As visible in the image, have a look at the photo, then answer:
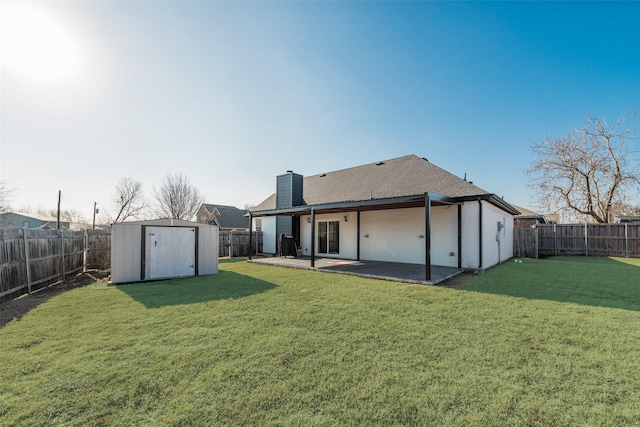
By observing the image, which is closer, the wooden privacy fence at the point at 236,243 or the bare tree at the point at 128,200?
the wooden privacy fence at the point at 236,243

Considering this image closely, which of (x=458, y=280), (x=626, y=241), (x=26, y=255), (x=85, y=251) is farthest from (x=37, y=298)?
(x=626, y=241)

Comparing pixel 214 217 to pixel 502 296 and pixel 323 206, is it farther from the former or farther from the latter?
pixel 502 296

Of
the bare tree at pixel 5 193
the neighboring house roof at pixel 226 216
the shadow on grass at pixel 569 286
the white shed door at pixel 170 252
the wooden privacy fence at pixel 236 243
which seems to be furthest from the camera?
the neighboring house roof at pixel 226 216

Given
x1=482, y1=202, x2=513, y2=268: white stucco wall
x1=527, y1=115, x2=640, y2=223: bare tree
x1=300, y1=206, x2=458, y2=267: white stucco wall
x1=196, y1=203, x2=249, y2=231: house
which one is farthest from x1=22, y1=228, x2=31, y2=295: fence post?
x1=527, y1=115, x2=640, y2=223: bare tree

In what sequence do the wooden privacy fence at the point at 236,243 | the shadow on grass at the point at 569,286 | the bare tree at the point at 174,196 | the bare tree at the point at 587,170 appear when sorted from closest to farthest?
the shadow on grass at the point at 569,286, the wooden privacy fence at the point at 236,243, the bare tree at the point at 587,170, the bare tree at the point at 174,196

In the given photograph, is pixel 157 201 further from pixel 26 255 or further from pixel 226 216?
pixel 26 255

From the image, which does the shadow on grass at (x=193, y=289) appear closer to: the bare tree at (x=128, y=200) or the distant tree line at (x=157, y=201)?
the distant tree line at (x=157, y=201)

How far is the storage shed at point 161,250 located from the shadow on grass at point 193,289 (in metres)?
0.44

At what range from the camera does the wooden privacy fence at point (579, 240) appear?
504 inches

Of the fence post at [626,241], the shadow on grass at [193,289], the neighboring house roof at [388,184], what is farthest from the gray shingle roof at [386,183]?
the fence post at [626,241]

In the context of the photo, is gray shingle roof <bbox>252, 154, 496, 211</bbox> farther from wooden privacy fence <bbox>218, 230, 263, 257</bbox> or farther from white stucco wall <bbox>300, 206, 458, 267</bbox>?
wooden privacy fence <bbox>218, 230, 263, 257</bbox>

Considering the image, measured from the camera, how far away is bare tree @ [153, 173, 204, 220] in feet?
90.5

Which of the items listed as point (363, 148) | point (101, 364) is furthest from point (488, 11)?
point (101, 364)

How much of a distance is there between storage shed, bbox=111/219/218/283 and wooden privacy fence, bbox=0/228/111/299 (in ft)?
5.52
